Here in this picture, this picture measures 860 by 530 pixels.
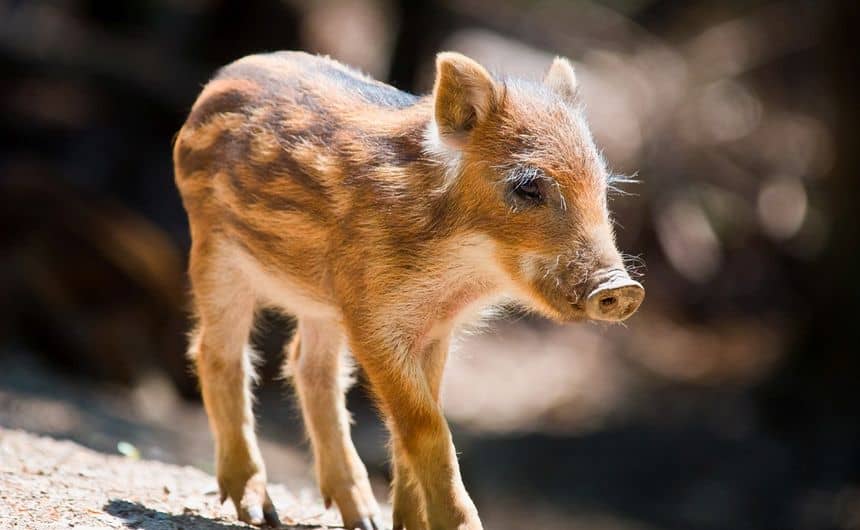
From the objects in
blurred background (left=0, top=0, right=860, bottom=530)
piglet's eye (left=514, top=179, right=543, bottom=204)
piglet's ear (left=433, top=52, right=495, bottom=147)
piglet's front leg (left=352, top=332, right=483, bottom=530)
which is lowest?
blurred background (left=0, top=0, right=860, bottom=530)

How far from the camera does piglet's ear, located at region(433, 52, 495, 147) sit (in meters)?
4.61

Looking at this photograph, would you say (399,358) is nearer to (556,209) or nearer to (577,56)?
(556,209)

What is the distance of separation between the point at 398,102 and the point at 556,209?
3.25ft

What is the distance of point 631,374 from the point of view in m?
13.3

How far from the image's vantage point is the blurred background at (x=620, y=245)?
1060 centimetres

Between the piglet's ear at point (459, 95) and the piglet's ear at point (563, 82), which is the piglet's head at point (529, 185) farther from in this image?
the piglet's ear at point (563, 82)

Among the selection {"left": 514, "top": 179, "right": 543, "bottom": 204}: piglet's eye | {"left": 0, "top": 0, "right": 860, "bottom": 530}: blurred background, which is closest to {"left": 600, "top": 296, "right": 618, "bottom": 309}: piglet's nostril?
{"left": 514, "top": 179, "right": 543, "bottom": 204}: piglet's eye

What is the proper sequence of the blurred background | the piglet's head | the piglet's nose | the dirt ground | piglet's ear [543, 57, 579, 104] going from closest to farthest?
the piglet's nose < the piglet's head < the dirt ground < piglet's ear [543, 57, 579, 104] < the blurred background

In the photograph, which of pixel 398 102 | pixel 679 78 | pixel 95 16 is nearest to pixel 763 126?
pixel 679 78

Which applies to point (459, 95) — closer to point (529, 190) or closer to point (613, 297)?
point (529, 190)

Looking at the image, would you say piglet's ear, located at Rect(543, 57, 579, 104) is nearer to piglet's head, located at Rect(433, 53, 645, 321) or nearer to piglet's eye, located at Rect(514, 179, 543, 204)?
piglet's head, located at Rect(433, 53, 645, 321)

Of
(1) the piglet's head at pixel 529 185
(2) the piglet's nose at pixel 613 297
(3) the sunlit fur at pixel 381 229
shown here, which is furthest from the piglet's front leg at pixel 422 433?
(2) the piglet's nose at pixel 613 297

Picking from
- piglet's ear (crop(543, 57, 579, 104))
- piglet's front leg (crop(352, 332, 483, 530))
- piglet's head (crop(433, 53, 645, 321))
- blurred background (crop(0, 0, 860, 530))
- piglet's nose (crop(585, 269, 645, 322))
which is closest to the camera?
piglet's nose (crop(585, 269, 645, 322))

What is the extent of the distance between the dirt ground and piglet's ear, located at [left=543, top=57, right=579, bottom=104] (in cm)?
201
